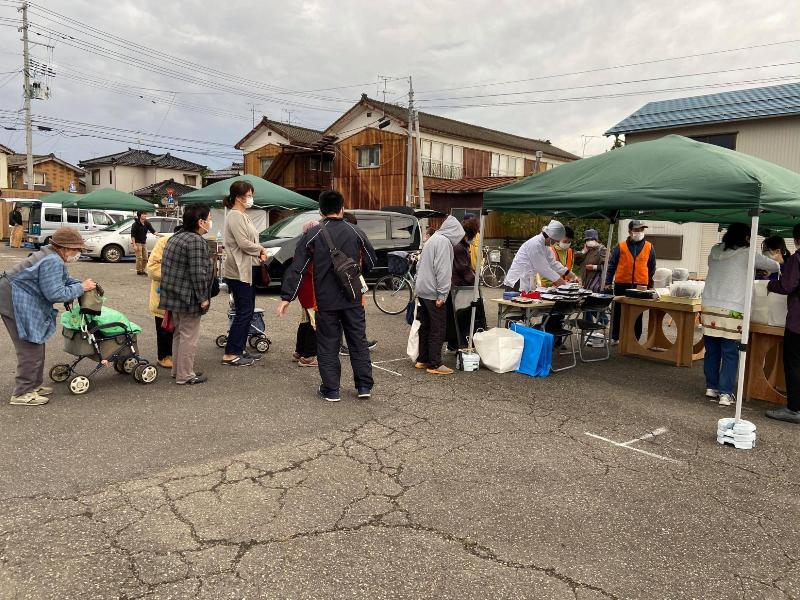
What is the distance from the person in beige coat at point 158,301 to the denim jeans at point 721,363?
5316 mm

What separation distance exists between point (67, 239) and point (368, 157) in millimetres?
26657

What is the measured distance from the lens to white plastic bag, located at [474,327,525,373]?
249 inches

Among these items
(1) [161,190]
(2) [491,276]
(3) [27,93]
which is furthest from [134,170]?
(2) [491,276]

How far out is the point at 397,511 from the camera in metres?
3.22

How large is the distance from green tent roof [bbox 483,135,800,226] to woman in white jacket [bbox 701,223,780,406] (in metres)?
0.33

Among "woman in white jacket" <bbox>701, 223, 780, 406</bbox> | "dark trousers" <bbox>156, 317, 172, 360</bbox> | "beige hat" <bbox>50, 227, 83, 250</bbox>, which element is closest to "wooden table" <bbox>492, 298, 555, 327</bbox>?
"woman in white jacket" <bbox>701, 223, 780, 406</bbox>

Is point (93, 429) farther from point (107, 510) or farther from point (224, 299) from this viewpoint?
point (224, 299)

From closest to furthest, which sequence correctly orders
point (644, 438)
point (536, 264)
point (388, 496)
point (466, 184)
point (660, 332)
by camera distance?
point (388, 496)
point (644, 438)
point (536, 264)
point (660, 332)
point (466, 184)

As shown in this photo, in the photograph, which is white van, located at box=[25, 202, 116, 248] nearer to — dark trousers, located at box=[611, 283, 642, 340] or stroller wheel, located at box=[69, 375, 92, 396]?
stroller wheel, located at box=[69, 375, 92, 396]

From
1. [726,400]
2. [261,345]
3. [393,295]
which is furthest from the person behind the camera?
[393,295]

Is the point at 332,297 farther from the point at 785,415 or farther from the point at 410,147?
the point at 410,147

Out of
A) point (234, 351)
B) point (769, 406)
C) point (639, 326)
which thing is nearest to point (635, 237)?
point (639, 326)

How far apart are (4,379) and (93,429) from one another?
6.57 ft

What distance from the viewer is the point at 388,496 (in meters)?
3.40
